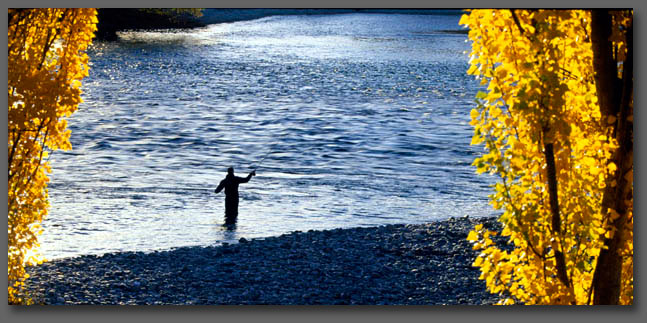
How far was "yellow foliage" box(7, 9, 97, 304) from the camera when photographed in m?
4.83

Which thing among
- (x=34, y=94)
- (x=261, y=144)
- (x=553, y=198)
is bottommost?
(x=261, y=144)

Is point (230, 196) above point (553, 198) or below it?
below

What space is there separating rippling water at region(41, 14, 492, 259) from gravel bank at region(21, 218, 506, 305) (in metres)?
0.74

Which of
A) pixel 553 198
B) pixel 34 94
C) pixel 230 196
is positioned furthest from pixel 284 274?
pixel 553 198

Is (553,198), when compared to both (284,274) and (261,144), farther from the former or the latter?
(261,144)

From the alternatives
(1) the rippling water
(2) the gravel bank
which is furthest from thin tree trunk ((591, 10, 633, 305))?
(1) the rippling water

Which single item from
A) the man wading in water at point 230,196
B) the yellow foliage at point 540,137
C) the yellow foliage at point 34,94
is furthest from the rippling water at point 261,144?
the yellow foliage at point 540,137

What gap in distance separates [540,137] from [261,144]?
9.48 m

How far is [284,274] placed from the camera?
668 centimetres

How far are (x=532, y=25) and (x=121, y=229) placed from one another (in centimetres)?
566

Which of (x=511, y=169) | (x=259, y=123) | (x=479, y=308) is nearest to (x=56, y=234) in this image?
(x=479, y=308)

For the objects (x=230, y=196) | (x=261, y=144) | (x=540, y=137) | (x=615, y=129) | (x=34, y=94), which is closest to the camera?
(x=540, y=137)

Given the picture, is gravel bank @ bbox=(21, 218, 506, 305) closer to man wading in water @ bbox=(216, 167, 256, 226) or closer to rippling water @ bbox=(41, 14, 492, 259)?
rippling water @ bbox=(41, 14, 492, 259)

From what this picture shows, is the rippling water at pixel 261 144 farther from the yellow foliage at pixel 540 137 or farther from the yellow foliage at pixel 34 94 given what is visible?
the yellow foliage at pixel 540 137
